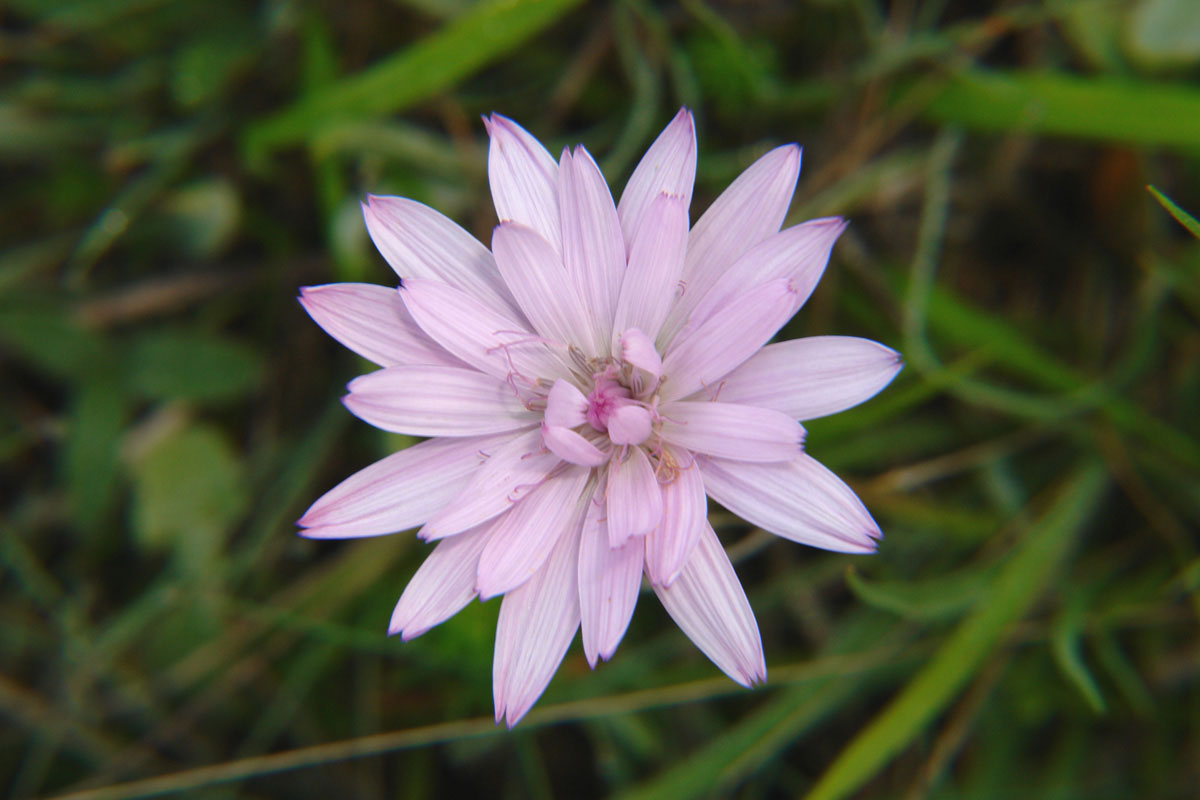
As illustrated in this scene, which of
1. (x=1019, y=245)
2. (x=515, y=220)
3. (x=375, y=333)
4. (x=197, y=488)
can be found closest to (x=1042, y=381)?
(x=1019, y=245)

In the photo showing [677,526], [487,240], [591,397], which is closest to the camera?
[677,526]

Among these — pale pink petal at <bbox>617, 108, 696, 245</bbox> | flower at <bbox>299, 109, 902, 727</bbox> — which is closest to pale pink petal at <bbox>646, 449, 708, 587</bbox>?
flower at <bbox>299, 109, 902, 727</bbox>

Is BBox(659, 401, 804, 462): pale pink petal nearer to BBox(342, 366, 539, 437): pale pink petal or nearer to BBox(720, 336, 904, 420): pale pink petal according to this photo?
BBox(720, 336, 904, 420): pale pink petal

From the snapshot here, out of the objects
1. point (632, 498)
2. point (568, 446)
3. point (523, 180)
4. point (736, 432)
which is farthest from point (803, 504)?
point (523, 180)

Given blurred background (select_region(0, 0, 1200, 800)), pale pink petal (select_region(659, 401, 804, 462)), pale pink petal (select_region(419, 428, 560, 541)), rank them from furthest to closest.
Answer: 1. blurred background (select_region(0, 0, 1200, 800))
2. pale pink petal (select_region(419, 428, 560, 541))
3. pale pink petal (select_region(659, 401, 804, 462))

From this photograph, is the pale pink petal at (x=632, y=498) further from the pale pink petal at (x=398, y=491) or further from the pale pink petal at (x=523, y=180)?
the pale pink petal at (x=523, y=180)

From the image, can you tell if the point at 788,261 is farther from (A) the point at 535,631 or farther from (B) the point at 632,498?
(A) the point at 535,631
